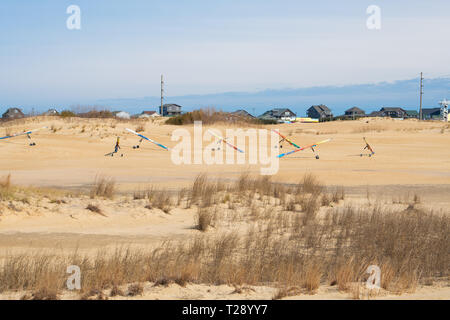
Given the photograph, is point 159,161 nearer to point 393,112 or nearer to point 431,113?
point 393,112

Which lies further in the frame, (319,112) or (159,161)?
(319,112)

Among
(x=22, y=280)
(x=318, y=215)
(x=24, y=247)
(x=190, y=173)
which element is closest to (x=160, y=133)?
(x=190, y=173)

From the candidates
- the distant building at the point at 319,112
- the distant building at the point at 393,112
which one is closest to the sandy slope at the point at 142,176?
the distant building at the point at 393,112

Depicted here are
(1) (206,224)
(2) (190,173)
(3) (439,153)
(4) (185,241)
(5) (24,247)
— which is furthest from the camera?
(3) (439,153)

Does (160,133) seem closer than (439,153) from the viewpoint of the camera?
No

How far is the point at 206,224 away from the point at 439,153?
22.8 meters

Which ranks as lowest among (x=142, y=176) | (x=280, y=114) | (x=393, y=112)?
(x=142, y=176)

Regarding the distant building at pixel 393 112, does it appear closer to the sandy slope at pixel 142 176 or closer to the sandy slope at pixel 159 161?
the sandy slope at pixel 142 176

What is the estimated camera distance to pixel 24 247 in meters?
9.54

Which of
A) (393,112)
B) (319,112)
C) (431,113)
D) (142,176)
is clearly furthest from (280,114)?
(142,176)

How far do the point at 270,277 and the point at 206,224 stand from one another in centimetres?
364

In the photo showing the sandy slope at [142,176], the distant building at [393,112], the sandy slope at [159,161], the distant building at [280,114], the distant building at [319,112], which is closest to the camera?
the sandy slope at [142,176]

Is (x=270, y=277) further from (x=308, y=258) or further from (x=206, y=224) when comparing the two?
(x=206, y=224)
